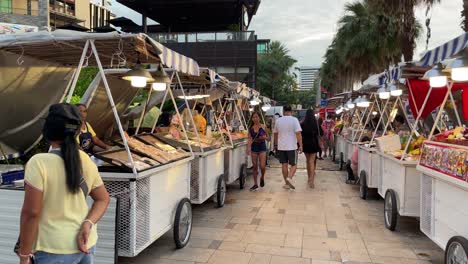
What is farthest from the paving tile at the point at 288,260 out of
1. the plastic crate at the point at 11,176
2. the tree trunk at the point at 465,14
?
the tree trunk at the point at 465,14

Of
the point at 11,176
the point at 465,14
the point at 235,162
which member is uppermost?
the point at 465,14

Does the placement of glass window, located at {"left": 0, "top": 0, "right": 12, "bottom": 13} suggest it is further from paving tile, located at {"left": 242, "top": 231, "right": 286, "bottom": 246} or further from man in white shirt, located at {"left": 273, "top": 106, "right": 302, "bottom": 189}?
paving tile, located at {"left": 242, "top": 231, "right": 286, "bottom": 246}

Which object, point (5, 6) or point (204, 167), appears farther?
point (5, 6)

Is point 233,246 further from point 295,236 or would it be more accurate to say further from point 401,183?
point 401,183

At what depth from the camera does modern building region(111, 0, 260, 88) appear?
29141mm

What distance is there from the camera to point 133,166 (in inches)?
151

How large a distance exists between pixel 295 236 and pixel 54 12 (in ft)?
167

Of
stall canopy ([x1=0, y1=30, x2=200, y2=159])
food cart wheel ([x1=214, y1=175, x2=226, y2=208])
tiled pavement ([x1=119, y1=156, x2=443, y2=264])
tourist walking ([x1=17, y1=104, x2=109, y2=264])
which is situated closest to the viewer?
tourist walking ([x1=17, y1=104, x2=109, y2=264])

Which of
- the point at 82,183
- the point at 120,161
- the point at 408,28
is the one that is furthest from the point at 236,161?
the point at 408,28

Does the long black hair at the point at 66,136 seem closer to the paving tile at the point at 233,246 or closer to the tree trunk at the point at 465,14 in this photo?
the paving tile at the point at 233,246

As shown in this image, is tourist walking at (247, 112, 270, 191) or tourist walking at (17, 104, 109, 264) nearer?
tourist walking at (17, 104, 109, 264)

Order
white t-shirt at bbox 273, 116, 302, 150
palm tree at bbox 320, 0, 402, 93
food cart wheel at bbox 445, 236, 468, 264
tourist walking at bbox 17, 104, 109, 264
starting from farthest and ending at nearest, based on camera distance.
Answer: palm tree at bbox 320, 0, 402, 93, white t-shirt at bbox 273, 116, 302, 150, food cart wheel at bbox 445, 236, 468, 264, tourist walking at bbox 17, 104, 109, 264

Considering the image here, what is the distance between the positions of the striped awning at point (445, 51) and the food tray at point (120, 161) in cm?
342

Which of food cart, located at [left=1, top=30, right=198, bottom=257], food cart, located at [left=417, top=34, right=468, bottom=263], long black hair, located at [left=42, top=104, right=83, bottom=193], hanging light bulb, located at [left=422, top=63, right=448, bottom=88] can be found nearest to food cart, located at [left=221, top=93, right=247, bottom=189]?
food cart, located at [left=1, top=30, right=198, bottom=257]
